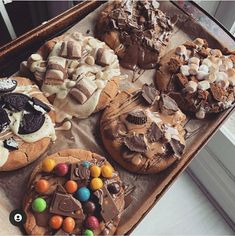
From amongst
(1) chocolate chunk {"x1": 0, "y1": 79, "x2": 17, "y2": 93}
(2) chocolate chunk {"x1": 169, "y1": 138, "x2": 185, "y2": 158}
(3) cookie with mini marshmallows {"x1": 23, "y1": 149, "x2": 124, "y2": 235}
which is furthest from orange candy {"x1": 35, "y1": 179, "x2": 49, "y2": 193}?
(2) chocolate chunk {"x1": 169, "y1": 138, "x2": 185, "y2": 158}

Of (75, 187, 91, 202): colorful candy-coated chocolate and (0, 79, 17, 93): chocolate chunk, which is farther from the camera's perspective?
(0, 79, 17, 93): chocolate chunk

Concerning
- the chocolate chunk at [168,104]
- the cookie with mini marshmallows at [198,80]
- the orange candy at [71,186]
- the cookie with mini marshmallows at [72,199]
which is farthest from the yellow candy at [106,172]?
the cookie with mini marshmallows at [198,80]

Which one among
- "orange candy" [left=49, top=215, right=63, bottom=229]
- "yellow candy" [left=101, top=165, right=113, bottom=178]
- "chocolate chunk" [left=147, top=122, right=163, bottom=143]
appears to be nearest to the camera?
"orange candy" [left=49, top=215, right=63, bottom=229]

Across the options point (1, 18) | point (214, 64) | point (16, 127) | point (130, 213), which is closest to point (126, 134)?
point (130, 213)

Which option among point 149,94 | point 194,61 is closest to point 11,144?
point 149,94

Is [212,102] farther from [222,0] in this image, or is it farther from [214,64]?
[222,0]

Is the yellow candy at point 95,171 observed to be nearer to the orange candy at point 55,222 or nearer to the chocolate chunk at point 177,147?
the orange candy at point 55,222

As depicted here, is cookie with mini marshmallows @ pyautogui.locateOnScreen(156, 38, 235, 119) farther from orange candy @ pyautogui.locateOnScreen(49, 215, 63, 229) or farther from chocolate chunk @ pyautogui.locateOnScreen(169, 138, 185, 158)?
orange candy @ pyautogui.locateOnScreen(49, 215, 63, 229)
